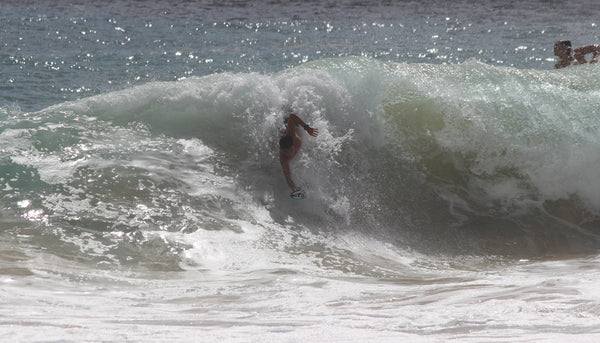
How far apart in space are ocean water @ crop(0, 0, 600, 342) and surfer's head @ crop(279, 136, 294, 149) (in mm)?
222

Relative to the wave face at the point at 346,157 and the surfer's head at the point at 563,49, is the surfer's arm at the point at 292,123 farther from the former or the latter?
the surfer's head at the point at 563,49

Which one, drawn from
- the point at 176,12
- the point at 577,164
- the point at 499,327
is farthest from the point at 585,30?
the point at 499,327

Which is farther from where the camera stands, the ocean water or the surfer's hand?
the surfer's hand

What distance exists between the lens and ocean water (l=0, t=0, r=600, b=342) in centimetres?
374

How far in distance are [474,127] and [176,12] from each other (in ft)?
61.0

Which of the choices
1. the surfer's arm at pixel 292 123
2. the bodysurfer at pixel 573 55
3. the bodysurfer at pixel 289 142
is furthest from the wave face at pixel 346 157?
the bodysurfer at pixel 573 55

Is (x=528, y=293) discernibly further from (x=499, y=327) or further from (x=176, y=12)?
(x=176, y=12)

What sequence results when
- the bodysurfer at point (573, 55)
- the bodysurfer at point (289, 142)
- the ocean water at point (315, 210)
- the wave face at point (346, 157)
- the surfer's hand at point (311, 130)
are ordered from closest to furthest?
1. the ocean water at point (315, 210)
2. the wave face at point (346, 157)
3. the surfer's hand at point (311, 130)
4. the bodysurfer at point (289, 142)
5. the bodysurfer at point (573, 55)

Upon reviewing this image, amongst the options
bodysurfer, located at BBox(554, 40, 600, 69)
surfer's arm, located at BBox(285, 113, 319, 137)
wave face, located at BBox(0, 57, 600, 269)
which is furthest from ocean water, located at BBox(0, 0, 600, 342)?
bodysurfer, located at BBox(554, 40, 600, 69)

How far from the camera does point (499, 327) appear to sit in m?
3.42

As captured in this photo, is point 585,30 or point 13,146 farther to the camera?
point 585,30

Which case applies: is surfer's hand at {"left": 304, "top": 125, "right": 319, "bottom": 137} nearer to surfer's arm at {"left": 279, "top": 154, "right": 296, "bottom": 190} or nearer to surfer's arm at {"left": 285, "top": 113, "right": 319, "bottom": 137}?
surfer's arm at {"left": 285, "top": 113, "right": 319, "bottom": 137}

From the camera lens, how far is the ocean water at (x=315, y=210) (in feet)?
12.3

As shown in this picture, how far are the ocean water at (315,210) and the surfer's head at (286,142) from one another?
0.22m
